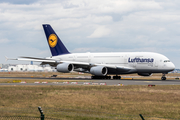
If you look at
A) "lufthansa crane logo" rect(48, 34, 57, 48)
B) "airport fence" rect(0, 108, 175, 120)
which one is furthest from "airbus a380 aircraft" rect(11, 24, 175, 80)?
"airport fence" rect(0, 108, 175, 120)

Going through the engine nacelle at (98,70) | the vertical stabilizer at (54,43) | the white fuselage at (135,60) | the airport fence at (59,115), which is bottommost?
the airport fence at (59,115)

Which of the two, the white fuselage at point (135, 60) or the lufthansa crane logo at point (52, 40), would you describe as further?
the lufthansa crane logo at point (52, 40)

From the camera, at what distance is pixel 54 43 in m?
68.3

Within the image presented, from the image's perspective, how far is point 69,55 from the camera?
6775cm

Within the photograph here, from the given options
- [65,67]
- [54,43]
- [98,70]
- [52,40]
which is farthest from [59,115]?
[52,40]

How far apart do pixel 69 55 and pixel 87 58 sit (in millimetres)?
4558

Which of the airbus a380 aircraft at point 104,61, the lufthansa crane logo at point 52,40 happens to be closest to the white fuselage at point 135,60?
the airbus a380 aircraft at point 104,61

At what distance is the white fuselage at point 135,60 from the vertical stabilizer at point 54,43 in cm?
458

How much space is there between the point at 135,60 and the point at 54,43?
20.2 meters

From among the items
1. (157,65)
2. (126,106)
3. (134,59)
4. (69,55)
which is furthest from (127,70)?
(126,106)

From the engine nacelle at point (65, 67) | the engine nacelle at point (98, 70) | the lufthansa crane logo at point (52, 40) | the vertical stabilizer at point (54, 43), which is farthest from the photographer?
the lufthansa crane logo at point (52, 40)

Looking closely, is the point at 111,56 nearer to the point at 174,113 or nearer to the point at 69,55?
the point at 69,55

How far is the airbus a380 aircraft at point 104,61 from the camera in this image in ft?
182

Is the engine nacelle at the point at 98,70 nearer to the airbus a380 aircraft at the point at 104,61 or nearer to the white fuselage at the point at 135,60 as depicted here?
the airbus a380 aircraft at the point at 104,61
